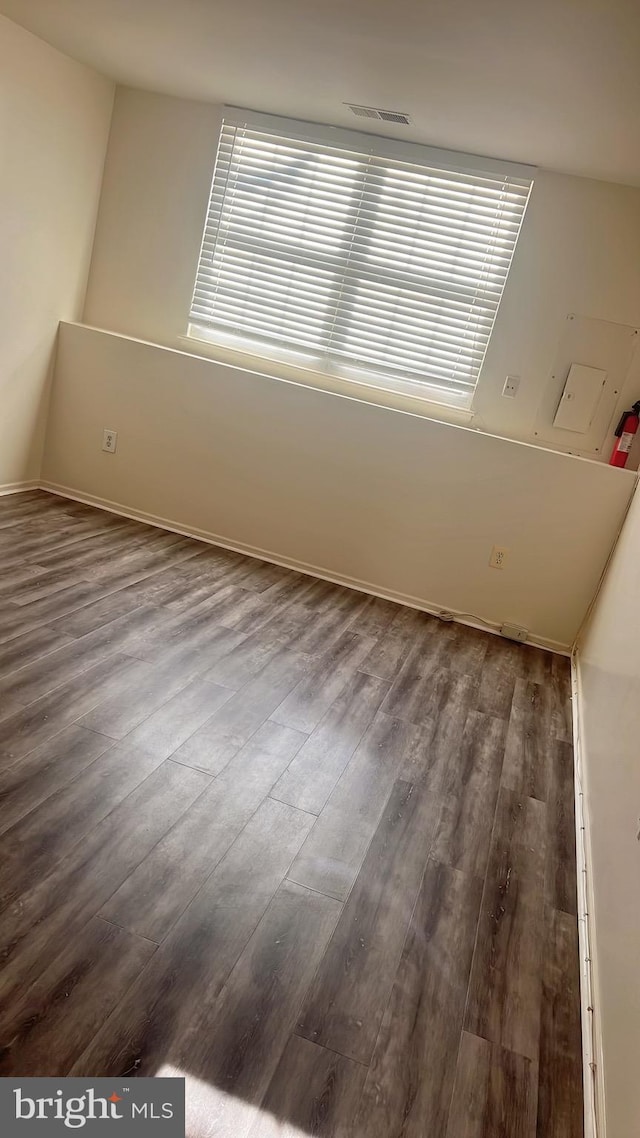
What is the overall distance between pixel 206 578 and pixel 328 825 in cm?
205

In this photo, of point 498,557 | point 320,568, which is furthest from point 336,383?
point 498,557

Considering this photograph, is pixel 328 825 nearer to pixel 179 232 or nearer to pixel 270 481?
pixel 270 481

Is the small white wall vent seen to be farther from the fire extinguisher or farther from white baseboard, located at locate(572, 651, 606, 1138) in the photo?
white baseboard, located at locate(572, 651, 606, 1138)

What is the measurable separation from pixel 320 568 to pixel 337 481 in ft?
1.75

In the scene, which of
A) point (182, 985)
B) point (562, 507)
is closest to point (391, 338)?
point (562, 507)

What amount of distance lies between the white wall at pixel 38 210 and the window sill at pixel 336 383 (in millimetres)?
812

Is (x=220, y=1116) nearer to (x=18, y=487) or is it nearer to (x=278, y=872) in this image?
(x=278, y=872)

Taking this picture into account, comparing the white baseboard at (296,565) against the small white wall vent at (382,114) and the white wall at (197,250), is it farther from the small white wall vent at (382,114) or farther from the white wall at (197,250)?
the small white wall vent at (382,114)

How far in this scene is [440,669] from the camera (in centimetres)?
379

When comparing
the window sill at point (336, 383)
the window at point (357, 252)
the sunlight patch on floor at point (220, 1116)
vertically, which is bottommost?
the sunlight patch on floor at point (220, 1116)

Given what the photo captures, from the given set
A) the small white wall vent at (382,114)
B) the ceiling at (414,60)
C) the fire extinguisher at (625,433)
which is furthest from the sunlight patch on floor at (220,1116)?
the small white wall vent at (382,114)

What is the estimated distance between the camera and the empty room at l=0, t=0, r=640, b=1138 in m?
1.68

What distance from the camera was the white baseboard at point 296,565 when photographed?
4.50 metres

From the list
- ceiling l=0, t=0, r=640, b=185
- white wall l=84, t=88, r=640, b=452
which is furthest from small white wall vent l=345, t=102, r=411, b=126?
white wall l=84, t=88, r=640, b=452
